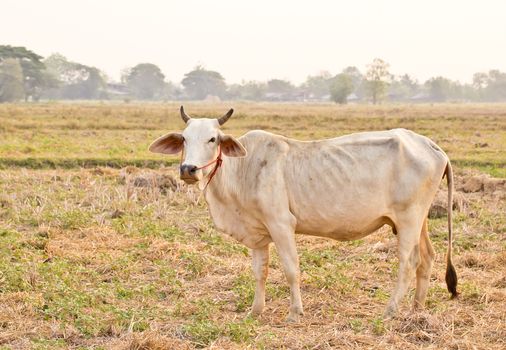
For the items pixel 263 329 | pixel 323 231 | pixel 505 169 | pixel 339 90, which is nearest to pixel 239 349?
pixel 263 329

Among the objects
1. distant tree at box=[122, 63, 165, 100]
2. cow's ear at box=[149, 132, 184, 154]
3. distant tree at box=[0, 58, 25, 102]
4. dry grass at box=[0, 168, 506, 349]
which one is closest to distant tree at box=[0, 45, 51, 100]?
distant tree at box=[0, 58, 25, 102]

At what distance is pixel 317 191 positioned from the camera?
5.98 metres

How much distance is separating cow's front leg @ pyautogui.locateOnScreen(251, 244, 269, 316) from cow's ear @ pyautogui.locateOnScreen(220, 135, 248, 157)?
92 cm

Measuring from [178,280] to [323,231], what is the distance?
5.47 ft

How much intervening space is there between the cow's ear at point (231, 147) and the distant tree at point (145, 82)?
118m

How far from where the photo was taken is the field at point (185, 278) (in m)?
5.39

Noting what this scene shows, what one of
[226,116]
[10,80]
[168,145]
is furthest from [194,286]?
[10,80]

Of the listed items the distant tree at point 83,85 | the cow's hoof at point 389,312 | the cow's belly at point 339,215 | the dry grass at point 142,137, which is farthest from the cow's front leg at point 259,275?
the distant tree at point 83,85

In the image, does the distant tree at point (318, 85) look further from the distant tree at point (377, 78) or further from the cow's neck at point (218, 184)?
the cow's neck at point (218, 184)

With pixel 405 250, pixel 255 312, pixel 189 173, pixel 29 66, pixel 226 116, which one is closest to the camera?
pixel 189 173

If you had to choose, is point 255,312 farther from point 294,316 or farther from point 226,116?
point 226,116

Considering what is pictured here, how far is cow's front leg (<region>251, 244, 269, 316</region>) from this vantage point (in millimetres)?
6160

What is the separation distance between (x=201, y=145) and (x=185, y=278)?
6.50 feet

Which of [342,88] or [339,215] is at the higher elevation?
[339,215]
